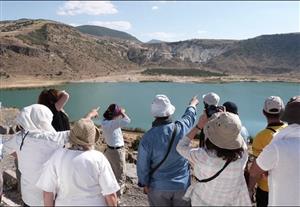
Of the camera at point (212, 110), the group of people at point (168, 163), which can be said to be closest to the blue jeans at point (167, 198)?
the group of people at point (168, 163)

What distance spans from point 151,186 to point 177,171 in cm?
23

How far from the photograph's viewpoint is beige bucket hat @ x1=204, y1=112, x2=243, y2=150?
9.70ft

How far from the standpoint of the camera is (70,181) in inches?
122

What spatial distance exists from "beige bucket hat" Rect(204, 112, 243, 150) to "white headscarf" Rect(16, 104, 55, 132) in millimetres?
1329

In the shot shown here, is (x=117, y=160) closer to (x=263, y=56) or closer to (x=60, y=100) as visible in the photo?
(x=60, y=100)

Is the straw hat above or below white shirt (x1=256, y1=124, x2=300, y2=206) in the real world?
above

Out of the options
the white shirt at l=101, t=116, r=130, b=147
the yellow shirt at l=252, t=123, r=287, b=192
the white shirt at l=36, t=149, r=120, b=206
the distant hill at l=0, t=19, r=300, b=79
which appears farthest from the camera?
the distant hill at l=0, t=19, r=300, b=79

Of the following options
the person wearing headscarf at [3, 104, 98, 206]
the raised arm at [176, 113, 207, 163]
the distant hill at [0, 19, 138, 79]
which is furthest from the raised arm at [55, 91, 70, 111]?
the distant hill at [0, 19, 138, 79]

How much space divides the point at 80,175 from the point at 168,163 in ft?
2.58

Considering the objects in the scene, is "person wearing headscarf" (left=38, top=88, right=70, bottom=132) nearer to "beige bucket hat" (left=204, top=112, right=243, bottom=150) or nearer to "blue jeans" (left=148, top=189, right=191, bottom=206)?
"blue jeans" (left=148, top=189, right=191, bottom=206)

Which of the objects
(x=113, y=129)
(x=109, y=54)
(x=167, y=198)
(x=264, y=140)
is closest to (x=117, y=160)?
(x=113, y=129)

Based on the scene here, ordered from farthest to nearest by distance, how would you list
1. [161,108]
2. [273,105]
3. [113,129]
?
[113,129] < [273,105] < [161,108]

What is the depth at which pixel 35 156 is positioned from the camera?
3.60 meters

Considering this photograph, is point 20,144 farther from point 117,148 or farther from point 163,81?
point 163,81
